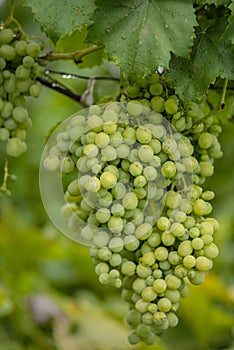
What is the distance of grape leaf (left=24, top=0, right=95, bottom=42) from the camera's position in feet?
2.45

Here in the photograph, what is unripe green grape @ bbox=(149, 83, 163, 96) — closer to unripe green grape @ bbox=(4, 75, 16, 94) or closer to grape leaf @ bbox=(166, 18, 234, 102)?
grape leaf @ bbox=(166, 18, 234, 102)

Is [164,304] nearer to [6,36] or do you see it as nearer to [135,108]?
[135,108]

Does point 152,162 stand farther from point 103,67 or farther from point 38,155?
point 38,155

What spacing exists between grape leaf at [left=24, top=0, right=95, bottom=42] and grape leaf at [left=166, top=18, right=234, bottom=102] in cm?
11

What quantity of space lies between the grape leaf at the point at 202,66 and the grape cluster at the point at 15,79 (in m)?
0.21

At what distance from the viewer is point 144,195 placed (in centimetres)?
77

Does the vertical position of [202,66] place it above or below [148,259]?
above

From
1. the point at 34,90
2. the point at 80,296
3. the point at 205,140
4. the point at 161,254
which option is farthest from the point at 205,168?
the point at 80,296

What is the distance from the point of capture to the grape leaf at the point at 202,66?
30.0 inches

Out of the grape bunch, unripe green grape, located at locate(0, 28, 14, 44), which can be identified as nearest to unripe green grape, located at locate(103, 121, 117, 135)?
the grape bunch

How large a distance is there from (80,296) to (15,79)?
124cm

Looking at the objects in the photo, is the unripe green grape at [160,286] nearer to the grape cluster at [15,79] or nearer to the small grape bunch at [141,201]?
the small grape bunch at [141,201]

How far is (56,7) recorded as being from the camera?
76cm

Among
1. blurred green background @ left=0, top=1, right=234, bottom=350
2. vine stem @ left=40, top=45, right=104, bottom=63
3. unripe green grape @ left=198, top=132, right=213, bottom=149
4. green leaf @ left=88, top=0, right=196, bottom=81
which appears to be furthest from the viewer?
blurred green background @ left=0, top=1, right=234, bottom=350
